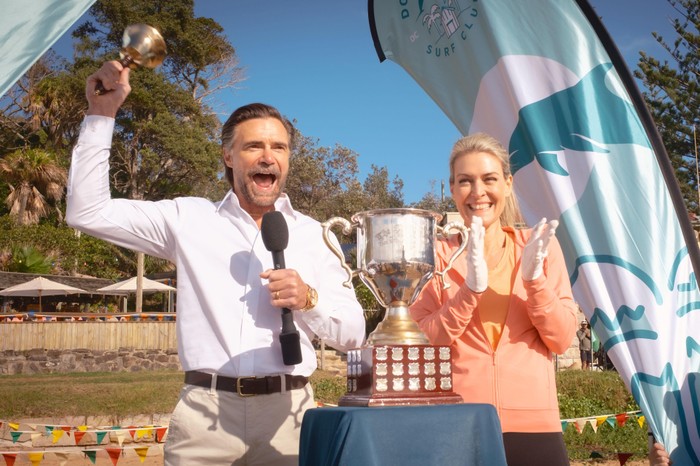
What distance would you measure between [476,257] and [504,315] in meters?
0.49

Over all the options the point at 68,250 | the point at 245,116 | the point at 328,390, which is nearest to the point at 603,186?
the point at 245,116

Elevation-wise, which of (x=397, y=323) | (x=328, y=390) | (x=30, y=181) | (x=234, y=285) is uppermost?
(x=30, y=181)

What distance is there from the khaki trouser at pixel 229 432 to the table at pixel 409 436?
0.55 m

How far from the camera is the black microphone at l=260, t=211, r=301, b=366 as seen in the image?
2.37m

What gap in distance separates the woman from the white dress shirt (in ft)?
1.19

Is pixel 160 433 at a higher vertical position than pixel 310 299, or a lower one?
lower

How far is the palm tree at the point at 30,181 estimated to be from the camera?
28.6m

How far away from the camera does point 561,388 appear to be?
12961mm

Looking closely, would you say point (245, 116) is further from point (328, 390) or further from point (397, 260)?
point (328, 390)

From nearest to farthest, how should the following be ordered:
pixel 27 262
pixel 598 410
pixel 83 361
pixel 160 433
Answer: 1. pixel 160 433
2. pixel 598 410
3. pixel 83 361
4. pixel 27 262

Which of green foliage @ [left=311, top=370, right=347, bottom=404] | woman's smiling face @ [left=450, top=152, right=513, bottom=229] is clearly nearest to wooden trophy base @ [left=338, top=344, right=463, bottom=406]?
woman's smiling face @ [left=450, top=152, right=513, bottom=229]

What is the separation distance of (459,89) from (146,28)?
2.10m

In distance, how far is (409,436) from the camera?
6.28 ft

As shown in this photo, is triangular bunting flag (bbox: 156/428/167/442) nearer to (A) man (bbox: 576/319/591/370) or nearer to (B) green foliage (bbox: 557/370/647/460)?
(B) green foliage (bbox: 557/370/647/460)
